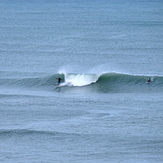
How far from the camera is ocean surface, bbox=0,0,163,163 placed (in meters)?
37.1

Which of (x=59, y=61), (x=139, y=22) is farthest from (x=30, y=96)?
(x=139, y=22)

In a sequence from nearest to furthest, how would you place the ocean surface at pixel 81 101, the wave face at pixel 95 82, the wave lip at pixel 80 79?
the ocean surface at pixel 81 101, the wave face at pixel 95 82, the wave lip at pixel 80 79

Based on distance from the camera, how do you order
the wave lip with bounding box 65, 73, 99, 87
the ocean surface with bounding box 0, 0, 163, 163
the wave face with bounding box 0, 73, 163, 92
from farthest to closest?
the wave lip with bounding box 65, 73, 99, 87 → the wave face with bounding box 0, 73, 163, 92 → the ocean surface with bounding box 0, 0, 163, 163

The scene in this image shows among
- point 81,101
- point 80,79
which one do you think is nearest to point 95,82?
point 80,79

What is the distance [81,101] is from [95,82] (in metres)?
8.67

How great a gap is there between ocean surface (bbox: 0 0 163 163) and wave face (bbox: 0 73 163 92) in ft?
0.29

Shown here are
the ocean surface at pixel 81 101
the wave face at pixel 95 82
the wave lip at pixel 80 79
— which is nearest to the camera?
the ocean surface at pixel 81 101

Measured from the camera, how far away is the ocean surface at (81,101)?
37094 millimetres

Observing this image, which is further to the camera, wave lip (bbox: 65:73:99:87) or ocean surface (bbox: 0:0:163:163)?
wave lip (bbox: 65:73:99:87)

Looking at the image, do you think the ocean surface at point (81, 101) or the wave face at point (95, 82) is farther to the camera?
the wave face at point (95, 82)

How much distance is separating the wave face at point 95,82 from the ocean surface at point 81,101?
9 cm

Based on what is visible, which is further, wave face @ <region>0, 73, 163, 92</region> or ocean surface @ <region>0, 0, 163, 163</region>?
wave face @ <region>0, 73, 163, 92</region>

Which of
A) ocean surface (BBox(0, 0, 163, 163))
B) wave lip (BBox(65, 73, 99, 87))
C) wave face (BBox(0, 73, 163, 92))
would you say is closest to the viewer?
ocean surface (BBox(0, 0, 163, 163))

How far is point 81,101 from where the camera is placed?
50.0m
